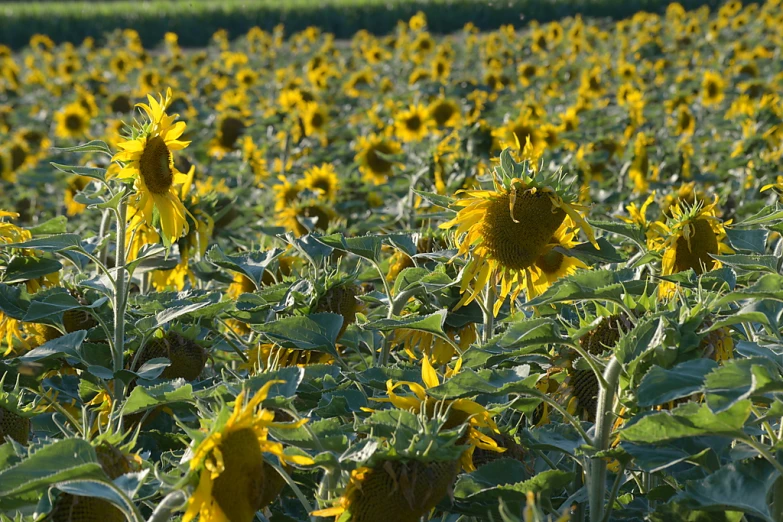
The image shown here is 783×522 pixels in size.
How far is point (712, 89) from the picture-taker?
728 centimetres

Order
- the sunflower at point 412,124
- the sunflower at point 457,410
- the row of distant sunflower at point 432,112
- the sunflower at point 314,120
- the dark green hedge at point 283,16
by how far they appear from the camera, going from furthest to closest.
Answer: the dark green hedge at point 283,16
the sunflower at point 314,120
the sunflower at point 412,124
the row of distant sunflower at point 432,112
the sunflower at point 457,410

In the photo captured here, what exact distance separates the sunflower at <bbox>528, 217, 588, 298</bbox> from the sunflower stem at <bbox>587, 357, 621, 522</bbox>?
60cm

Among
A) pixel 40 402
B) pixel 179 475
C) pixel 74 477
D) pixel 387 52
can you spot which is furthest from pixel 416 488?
pixel 387 52

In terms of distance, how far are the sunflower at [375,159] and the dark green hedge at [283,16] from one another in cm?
1421

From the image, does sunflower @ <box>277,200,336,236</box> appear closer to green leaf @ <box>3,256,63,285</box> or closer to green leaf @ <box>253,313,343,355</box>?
green leaf @ <box>3,256,63,285</box>

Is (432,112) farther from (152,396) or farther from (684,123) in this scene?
(152,396)

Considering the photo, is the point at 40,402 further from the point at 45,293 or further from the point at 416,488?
the point at 416,488

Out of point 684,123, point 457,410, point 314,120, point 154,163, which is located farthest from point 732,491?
point 314,120

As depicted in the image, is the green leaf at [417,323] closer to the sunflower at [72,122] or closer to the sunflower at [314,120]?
the sunflower at [314,120]

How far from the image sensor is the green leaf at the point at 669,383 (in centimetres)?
118

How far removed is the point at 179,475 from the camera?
122 cm

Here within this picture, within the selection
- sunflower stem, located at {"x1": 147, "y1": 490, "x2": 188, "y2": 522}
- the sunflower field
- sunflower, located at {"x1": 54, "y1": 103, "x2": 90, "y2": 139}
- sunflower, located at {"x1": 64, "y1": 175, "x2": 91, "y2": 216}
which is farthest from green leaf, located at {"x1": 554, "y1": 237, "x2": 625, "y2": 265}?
sunflower, located at {"x1": 54, "y1": 103, "x2": 90, "y2": 139}

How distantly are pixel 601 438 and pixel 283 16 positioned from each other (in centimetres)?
2026

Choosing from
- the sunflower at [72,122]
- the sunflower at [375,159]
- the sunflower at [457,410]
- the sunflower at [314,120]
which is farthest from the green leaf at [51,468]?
the sunflower at [72,122]
